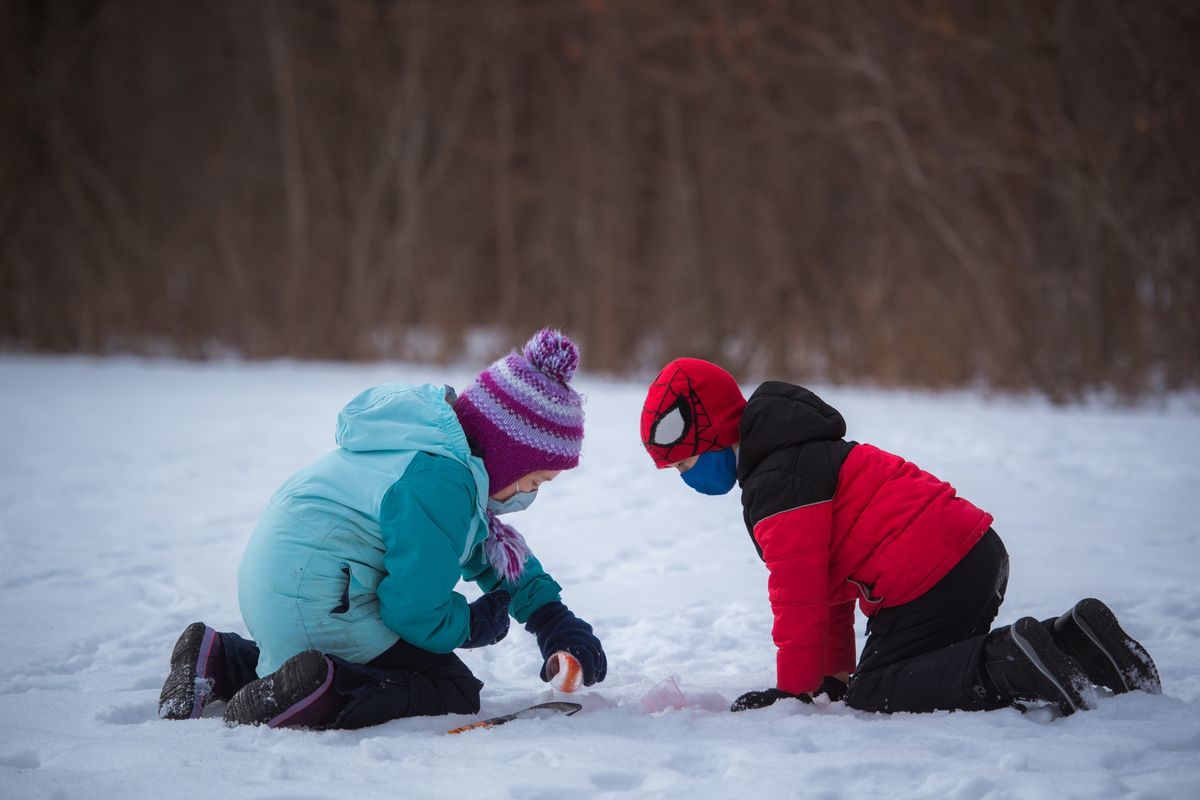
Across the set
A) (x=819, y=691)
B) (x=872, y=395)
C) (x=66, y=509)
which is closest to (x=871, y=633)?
(x=819, y=691)

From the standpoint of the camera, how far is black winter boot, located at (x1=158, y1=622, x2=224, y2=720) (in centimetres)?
247

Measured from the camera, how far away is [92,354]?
45.0 ft

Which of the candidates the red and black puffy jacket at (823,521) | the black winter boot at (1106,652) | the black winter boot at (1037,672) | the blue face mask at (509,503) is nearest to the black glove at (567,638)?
the blue face mask at (509,503)

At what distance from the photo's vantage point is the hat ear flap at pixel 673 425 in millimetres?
2557

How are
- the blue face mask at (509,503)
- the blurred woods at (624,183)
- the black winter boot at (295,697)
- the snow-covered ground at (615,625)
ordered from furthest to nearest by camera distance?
the blurred woods at (624,183) → the blue face mask at (509,503) → the black winter boot at (295,697) → the snow-covered ground at (615,625)

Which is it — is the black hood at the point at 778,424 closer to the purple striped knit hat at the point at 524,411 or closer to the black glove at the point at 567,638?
the purple striped knit hat at the point at 524,411

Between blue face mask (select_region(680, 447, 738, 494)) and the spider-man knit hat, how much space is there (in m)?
0.03

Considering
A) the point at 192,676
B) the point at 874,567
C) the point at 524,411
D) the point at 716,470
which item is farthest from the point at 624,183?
the point at 192,676

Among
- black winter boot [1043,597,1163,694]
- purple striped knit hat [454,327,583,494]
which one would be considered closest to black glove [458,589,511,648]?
purple striped knit hat [454,327,583,494]

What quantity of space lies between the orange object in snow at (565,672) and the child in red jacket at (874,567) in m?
0.38

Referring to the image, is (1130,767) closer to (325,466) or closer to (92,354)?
(325,466)

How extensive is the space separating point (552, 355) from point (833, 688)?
41.9 inches

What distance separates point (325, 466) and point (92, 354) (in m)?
12.6

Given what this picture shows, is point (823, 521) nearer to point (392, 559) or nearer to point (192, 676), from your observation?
point (392, 559)
